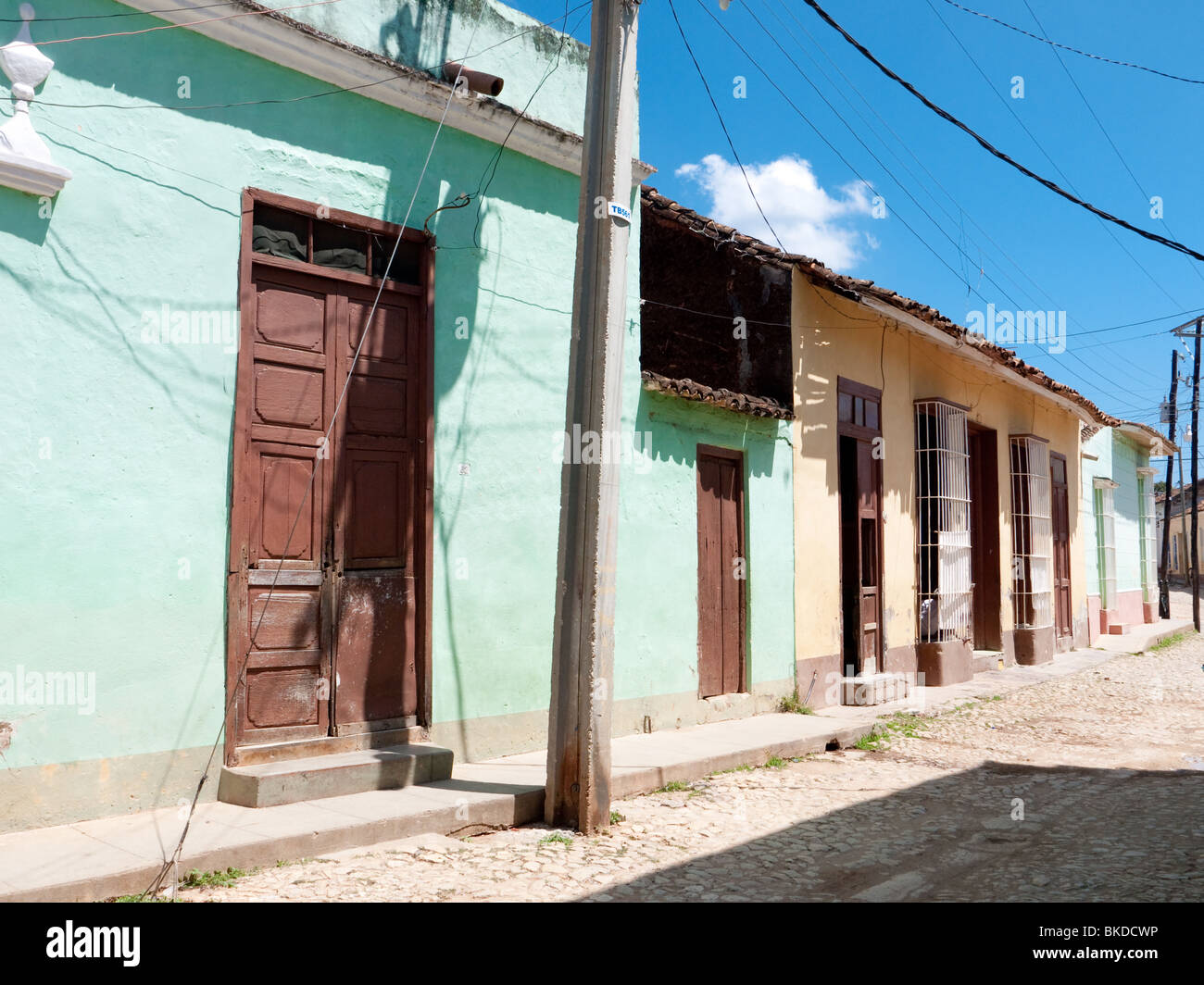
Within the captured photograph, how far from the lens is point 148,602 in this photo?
5309mm

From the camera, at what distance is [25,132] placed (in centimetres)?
499

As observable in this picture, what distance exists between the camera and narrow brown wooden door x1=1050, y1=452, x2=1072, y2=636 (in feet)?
57.0

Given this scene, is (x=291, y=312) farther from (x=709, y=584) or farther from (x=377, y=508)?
(x=709, y=584)

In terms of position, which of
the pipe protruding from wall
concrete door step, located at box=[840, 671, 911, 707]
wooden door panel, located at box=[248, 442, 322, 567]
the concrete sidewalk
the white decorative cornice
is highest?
the pipe protruding from wall

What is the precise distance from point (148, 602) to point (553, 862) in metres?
2.45

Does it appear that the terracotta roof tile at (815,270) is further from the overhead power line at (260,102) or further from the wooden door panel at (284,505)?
the wooden door panel at (284,505)

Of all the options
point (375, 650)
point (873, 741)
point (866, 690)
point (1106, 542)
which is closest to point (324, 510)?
point (375, 650)

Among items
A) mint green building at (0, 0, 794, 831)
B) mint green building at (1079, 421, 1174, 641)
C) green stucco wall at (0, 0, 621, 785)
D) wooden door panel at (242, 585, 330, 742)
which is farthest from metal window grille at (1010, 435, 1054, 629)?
wooden door panel at (242, 585, 330, 742)

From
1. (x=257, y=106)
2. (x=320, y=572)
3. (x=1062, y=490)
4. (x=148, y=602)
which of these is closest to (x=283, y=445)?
(x=320, y=572)

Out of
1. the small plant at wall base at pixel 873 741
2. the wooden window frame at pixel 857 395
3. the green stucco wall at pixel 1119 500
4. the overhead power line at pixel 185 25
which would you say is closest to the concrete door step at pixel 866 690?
the small plant at wall base at pixel 873 741

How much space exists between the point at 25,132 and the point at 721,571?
6354 millimetres

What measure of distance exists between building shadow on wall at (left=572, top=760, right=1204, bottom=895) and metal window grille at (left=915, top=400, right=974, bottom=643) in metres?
5.56

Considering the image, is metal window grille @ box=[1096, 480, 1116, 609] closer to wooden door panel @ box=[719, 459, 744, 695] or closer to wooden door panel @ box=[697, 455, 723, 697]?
wooden door panel @ box=[719, 459, 744, 695]

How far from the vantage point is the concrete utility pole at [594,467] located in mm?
5723
